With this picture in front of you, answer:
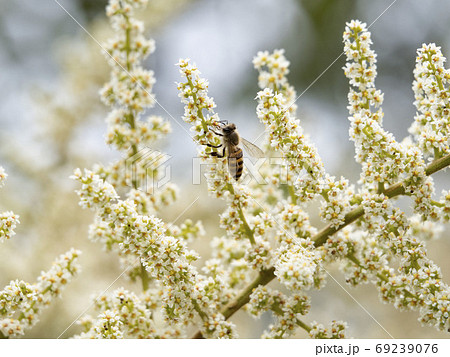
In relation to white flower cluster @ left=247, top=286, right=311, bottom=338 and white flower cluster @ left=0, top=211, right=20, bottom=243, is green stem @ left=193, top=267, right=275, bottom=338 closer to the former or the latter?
white flower cluster @ left=247, top=286, right=311, bottom=338

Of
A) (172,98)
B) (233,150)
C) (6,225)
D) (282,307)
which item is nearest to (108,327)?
(6,225)

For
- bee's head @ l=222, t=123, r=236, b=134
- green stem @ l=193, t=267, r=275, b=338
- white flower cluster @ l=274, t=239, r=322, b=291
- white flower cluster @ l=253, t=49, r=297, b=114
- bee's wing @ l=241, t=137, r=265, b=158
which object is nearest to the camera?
white flower cluster @ l=274, t=239, r=322, b=291

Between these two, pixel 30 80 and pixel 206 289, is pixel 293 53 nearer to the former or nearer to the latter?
pixel 30 80

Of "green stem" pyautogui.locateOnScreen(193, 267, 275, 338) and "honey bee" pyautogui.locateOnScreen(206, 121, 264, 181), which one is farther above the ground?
"honey bee" pyautogui.locateOnScreen(206, 121, 264, 181)

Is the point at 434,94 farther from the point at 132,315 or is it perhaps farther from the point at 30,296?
the point at 30,296

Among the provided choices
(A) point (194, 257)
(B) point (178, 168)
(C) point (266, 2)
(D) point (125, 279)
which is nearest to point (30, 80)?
(B) point (178, 168)

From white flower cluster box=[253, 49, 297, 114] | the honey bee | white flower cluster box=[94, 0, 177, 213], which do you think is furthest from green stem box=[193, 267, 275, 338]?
white flower cluster box=[253, 49, 297, 114]
